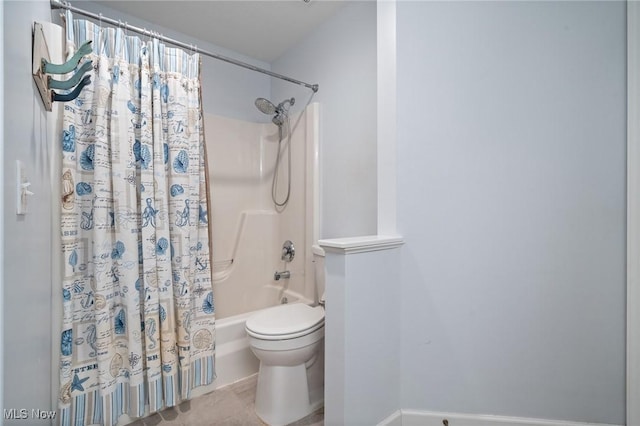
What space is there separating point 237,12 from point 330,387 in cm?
232

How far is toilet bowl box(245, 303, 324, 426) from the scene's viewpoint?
1449 mm

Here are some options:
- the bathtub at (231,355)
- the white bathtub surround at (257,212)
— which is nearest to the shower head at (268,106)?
the white bathtub surround at (257,212)

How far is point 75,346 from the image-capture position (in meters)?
1.32

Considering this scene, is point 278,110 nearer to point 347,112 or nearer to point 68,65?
point 347,112

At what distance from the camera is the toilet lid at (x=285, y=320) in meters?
1.46

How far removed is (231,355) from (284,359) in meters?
0.56

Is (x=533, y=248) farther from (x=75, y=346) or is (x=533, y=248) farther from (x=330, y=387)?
(x=75, y=346)

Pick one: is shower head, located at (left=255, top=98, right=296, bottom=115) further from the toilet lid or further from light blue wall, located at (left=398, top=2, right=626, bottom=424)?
the toilet lid

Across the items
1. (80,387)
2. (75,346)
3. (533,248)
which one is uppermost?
(533,248)

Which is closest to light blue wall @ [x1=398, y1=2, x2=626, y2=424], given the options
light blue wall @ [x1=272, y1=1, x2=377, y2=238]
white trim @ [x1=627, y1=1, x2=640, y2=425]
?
white trim @ [x1=627, y1=1, x2=640, y2=425]

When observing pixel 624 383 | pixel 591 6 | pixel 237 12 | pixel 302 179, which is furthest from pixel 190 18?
pixel 624 383

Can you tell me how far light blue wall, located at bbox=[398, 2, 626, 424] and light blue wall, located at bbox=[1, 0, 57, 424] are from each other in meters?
1.34

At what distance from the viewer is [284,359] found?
1473 millimetres

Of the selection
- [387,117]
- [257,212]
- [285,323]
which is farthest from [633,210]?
[257,212]
